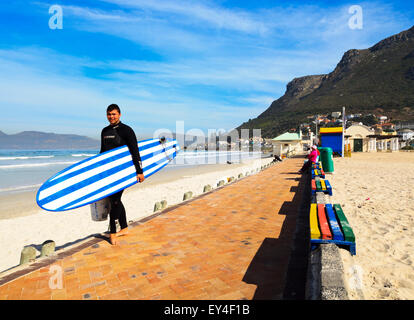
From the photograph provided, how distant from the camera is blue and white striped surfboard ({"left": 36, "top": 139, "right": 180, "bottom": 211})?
395cm

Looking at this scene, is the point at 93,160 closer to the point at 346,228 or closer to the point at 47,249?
the point at 47,249

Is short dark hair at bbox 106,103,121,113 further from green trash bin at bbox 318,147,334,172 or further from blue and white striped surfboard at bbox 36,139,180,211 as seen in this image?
green trash bin at bbox 318,147,334,172

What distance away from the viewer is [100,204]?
13.6 feet

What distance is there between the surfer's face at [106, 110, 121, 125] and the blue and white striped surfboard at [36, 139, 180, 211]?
1.81ft

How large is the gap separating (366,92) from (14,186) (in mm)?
103598

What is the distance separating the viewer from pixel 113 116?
382 cm

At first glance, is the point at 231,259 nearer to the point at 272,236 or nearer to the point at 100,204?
the point at 272,236

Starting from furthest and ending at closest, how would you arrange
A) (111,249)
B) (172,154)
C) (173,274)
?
(172,154)
(111,249)
(173,274)

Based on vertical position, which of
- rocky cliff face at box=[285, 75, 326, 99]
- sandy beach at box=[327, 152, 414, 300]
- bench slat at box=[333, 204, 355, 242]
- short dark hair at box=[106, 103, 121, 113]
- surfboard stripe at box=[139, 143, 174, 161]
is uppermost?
rocky cliff face at box=[285, 75, 326, 99]

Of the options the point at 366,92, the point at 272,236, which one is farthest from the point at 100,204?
the point at 366,92

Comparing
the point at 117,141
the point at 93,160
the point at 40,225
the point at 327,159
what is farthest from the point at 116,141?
the point at 327,159

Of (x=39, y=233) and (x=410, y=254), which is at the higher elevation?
(x=410, y=254)

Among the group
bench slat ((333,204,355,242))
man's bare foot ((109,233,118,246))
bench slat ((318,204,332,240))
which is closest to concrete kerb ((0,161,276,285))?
man's bare foot ((109,233,118,246))

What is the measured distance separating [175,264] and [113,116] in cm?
228
